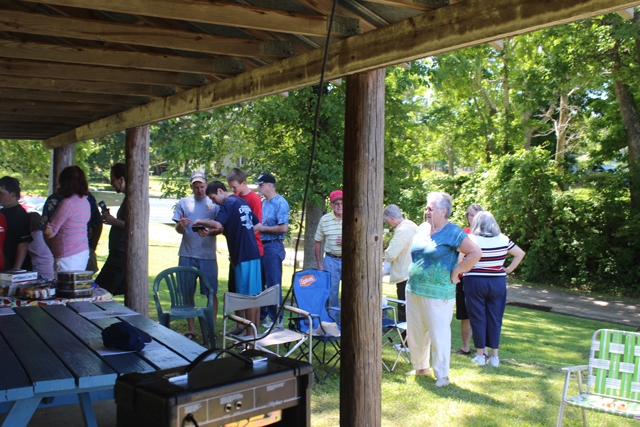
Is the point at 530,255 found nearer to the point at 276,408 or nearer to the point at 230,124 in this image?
the point at 230,124

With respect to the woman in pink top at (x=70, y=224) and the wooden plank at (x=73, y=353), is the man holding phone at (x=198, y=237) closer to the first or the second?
the woman in pink top at (x=70, y=224)

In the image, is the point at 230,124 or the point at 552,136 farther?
the point at 552,136

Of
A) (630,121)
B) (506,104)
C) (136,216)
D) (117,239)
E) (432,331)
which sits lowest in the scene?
(432,331)

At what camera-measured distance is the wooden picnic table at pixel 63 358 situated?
82.7 inches

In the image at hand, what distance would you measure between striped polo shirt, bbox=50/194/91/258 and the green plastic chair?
96 cm

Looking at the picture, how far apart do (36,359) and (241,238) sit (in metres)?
2.90

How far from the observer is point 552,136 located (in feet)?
68.5

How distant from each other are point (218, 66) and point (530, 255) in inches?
468

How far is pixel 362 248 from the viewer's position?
300cm

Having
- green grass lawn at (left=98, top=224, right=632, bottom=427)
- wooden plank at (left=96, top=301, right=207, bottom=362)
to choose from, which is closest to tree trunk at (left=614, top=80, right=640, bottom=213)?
green grass lawn at (left=98, top=224, right=632, bottom=427)

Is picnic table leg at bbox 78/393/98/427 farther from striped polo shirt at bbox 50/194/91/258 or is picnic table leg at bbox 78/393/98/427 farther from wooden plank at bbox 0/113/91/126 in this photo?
wooden plank at bbox 0/113/91/126

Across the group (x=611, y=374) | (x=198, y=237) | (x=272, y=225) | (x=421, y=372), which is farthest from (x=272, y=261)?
(x=611, y=374)

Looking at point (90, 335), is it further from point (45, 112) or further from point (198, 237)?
point (45, 112)

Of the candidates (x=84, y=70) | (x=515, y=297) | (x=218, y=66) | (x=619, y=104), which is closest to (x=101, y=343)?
(x=218, y=66)
